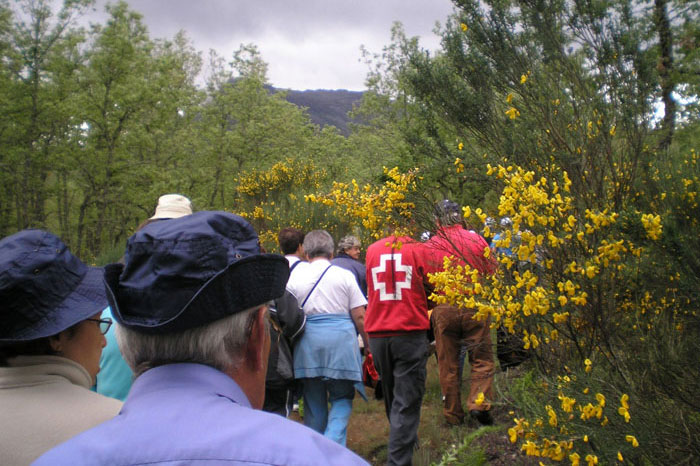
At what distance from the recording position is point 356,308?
4.97 m

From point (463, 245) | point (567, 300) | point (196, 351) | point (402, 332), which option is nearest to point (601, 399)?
point (567, 300)

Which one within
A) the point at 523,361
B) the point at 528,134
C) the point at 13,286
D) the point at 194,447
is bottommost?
the point at 523,361

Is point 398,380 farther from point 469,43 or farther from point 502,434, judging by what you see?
point 469,43

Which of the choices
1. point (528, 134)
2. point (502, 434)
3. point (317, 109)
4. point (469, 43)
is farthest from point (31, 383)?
point (317, 109)

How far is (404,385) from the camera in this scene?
484 centimetres

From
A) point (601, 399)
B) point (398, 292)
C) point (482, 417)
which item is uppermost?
point (398, 292)

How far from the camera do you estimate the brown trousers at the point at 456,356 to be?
5.46m

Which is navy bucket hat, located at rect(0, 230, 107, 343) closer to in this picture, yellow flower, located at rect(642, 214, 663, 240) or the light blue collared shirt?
the light blue collared shirt

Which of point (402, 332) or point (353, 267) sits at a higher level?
point (353, 267)

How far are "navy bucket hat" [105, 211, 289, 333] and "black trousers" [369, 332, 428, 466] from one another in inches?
146

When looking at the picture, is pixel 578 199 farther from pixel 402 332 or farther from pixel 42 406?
pixel 42 406

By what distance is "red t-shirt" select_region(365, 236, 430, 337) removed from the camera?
15.8ft

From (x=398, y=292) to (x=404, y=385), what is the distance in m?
0.77

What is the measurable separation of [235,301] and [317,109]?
629 ft
